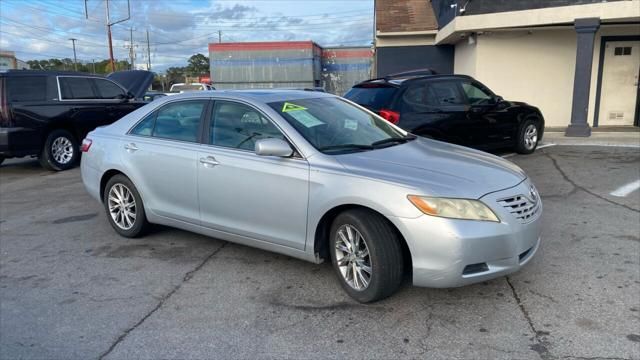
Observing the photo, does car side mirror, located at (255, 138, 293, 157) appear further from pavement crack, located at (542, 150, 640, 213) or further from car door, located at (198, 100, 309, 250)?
pavement crack, located at (542, 150, 640, 213)

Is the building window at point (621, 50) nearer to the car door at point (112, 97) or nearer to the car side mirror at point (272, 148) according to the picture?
the car door at point (112, 97)

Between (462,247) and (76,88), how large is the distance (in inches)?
374

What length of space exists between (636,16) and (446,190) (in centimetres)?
1080

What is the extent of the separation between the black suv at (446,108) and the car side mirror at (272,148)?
13.2 feet

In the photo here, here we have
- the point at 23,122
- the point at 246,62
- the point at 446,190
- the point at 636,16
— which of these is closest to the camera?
the point at 446,190

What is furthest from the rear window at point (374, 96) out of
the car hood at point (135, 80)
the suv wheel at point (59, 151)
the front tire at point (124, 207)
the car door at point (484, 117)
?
the car hood at point (135, 80)

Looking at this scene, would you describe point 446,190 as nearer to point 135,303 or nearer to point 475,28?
point 135,303

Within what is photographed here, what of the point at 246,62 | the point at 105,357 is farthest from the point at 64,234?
the point at 246,62

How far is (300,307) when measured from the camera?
12.7ft

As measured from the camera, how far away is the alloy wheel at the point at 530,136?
1012 centimetres

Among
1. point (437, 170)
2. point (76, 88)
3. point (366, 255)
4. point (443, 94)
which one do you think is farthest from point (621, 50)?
point (76, 88)

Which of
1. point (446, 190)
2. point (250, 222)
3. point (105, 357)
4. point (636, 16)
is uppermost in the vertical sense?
point (636, 16)

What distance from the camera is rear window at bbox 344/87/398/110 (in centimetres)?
800

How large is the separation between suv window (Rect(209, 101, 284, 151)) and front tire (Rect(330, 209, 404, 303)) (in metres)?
0.99
